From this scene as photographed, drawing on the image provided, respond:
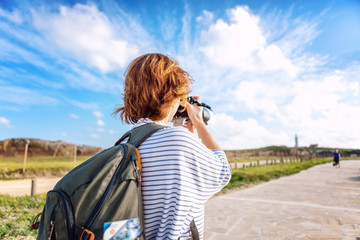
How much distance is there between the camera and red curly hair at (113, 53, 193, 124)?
48.7 inches

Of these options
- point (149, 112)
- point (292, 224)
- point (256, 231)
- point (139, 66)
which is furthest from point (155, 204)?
point (292, 224)

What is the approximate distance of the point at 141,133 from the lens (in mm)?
1163

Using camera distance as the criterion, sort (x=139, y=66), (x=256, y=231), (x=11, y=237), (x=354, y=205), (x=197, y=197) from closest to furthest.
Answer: (x=197, y=197) → (x=139, y=66) → (x=11, y=237) → (x=256, y=231) → (x=354, y=205)

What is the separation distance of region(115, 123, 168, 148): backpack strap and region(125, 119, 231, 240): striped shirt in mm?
20

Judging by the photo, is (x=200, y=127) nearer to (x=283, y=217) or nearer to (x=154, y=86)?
(x=154, y=86)

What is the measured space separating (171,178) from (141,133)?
9.7 inches

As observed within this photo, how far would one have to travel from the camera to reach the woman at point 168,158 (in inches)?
43.1

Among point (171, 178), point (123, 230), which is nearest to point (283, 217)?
point (171, 178)

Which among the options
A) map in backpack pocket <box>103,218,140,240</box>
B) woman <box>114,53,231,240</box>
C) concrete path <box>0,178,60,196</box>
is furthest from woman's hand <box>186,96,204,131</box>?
concrete path <box>0,178,60,196</box>

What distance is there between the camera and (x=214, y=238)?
449cm

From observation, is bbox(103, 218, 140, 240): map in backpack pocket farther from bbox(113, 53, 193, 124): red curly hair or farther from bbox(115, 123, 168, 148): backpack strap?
bbox(113, 53, 193, 124): red curly hair

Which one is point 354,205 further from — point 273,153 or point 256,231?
point 273,153

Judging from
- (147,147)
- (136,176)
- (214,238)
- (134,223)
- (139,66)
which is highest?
(139,66)

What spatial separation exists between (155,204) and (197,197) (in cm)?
20
